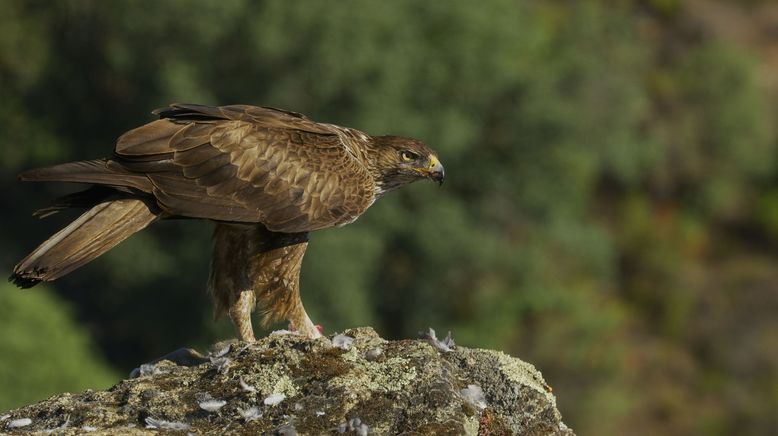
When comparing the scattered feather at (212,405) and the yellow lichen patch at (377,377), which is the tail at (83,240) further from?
the yellow lichen patch at (377,377)

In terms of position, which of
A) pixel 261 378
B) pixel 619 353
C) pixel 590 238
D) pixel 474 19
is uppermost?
pixel 474 19

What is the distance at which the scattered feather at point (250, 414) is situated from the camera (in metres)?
7.15

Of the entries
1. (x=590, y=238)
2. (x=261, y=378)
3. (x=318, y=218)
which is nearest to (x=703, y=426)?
(x=590, y=238)

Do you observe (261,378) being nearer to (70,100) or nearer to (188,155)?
(188,155)

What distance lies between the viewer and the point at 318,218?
10.2 meters

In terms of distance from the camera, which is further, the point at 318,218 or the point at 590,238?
the point at 590,238

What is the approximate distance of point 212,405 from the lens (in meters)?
7.32

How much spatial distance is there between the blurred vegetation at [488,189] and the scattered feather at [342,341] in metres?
26.4

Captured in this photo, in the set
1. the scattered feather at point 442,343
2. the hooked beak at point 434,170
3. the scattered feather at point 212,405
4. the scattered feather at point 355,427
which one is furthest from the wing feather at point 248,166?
the scattered feather at point 355,427

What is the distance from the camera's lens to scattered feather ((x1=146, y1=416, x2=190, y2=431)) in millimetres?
7180

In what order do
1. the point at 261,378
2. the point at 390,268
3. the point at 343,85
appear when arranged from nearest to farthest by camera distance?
the point at 261,378, the point at 343,85, the point at 390,268

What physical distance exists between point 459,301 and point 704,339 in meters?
7.75

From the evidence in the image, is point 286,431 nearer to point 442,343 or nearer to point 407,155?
point 442,343

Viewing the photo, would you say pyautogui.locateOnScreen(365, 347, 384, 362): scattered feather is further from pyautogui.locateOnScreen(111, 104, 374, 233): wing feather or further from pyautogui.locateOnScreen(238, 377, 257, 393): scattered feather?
pyautogui.locateOnScreen(111, 104, 374, 233): wing feather
